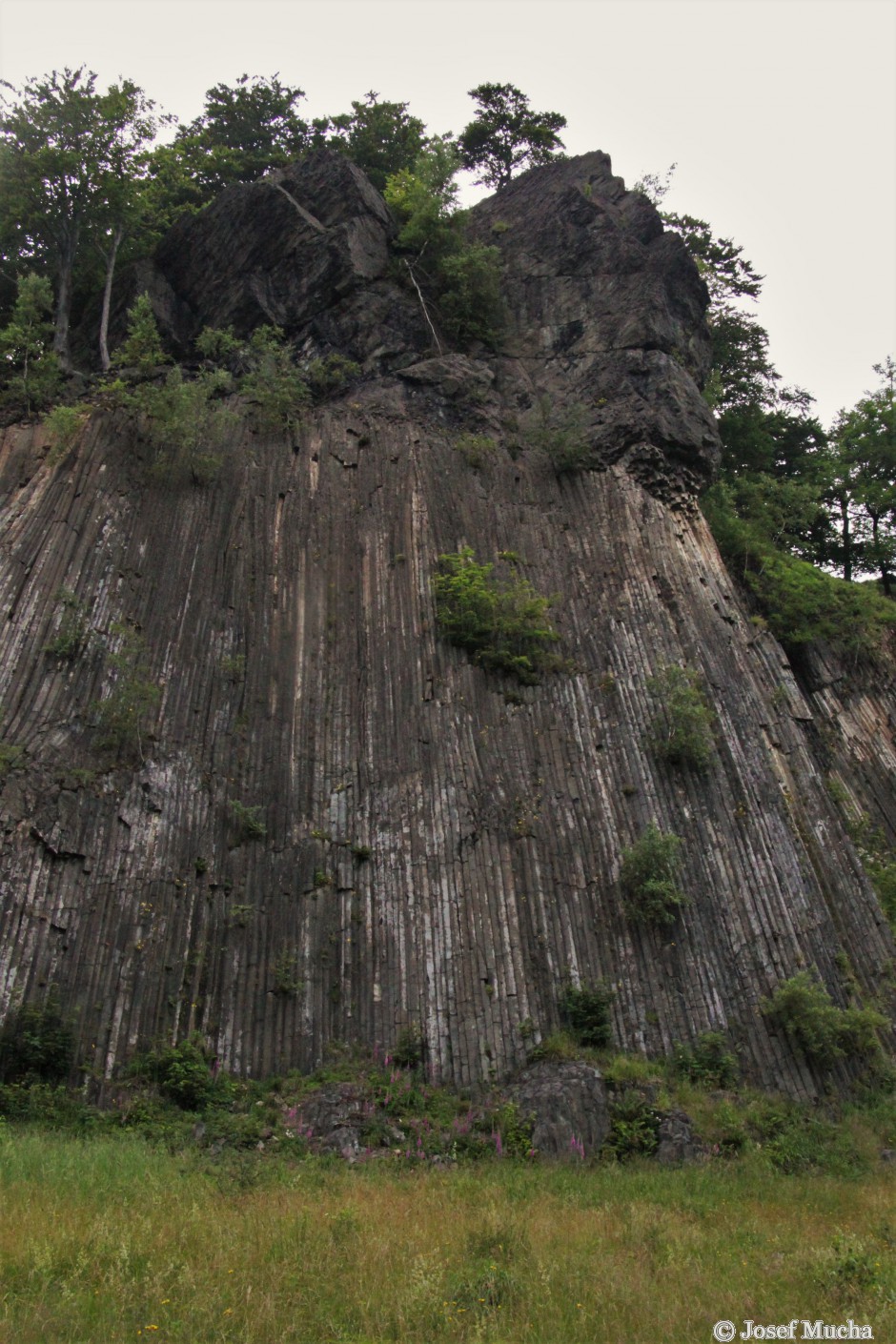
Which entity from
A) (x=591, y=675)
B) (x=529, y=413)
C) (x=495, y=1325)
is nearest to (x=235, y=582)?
(x=591, y=675)

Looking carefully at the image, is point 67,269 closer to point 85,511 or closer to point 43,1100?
point 85,511

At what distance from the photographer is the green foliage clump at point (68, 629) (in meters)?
16.2

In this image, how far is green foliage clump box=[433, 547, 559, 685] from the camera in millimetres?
18547

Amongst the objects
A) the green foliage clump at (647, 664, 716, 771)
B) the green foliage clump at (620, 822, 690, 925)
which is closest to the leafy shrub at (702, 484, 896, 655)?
the green foliage clump at (647, 664, 716, 771)

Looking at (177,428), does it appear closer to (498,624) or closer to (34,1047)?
(498,624)

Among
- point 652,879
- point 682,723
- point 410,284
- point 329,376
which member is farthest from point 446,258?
point 652,879

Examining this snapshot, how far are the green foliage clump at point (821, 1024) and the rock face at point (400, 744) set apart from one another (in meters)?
0.33

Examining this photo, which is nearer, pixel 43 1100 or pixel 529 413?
pixel 43 1100

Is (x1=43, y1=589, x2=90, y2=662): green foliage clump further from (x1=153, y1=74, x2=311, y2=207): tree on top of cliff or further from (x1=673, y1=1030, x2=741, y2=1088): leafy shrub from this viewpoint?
(x1=153, y1=74, x2=311, y2=207): tree on top of cliff

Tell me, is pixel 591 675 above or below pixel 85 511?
below

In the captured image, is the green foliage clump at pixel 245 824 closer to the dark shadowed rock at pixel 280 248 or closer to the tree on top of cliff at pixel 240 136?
the dark shadowed rock at pixel 280 248

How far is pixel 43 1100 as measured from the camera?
39.3 feet

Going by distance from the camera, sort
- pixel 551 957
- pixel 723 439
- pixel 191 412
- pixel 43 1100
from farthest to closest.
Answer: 1. pixel 723 439
2. pixel 191 412
3. pixel 551 957
4. pixel 43 1100

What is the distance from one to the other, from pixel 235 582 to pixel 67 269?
1152cm
